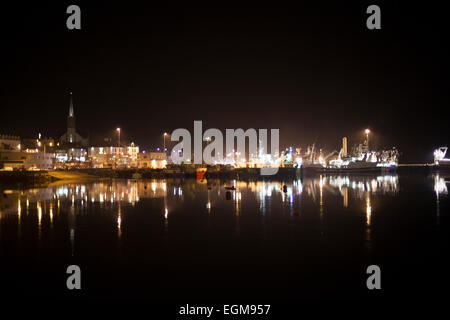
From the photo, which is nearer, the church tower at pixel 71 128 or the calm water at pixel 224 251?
the calm water at pixel 224 251

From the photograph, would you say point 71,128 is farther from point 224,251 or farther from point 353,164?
point 224,251

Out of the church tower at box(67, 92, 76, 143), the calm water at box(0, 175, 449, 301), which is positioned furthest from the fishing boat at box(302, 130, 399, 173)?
the church tower at box(67, 92, 76, 143)

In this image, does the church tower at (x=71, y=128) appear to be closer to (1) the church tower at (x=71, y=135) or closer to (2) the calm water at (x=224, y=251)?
(1) the church tower at (x=71, y=135)

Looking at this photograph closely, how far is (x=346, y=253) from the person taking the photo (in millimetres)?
12586

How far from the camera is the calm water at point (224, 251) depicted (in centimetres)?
967

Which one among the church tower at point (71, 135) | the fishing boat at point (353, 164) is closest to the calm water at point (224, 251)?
the fishing boat at point (353, 164)

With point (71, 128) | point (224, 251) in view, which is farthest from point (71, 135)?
point (224, 251)

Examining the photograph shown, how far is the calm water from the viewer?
967cm

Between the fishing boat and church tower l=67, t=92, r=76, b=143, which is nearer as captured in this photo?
the fishing boat

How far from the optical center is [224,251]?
12.9m

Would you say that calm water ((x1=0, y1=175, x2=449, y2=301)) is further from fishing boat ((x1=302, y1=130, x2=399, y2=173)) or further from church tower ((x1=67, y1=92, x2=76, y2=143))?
church tower ((x1=67, y1=92, x2=76, y2=143))

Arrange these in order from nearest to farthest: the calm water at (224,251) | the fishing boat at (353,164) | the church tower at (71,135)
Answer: the calm water at (224,251), the fishing boat at (353,164), the church tower at (71,135)
